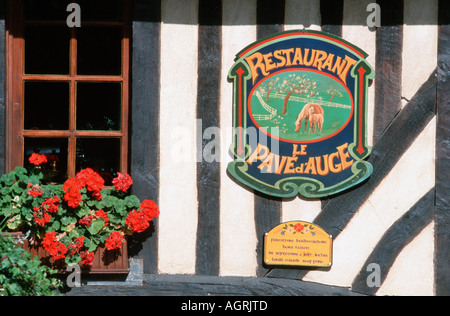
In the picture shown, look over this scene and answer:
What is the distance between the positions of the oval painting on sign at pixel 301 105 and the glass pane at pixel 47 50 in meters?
1.33

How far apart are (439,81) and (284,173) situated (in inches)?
47.2

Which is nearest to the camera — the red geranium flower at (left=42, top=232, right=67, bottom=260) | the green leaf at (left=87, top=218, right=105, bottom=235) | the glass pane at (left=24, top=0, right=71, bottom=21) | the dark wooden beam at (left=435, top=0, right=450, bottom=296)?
the red geranium flower at (left=42, top=232, right=67, bottom=260)

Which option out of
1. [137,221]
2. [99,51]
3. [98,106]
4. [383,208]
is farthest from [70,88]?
[383,208]

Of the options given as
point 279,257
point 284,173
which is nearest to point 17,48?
point 284,173

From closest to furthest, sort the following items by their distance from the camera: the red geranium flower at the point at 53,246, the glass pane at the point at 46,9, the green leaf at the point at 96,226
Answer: the red geranium flower at the point at 53,246
the green leaf at the point at 96,226
the glass pane at the point at 46,9

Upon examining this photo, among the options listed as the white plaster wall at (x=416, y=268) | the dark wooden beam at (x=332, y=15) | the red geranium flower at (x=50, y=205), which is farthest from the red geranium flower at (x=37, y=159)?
the white plaster wall at (x=416, y=268)

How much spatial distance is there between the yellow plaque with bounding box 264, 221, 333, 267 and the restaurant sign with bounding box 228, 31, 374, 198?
9.3 inches

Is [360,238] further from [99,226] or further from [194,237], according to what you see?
[99,226]

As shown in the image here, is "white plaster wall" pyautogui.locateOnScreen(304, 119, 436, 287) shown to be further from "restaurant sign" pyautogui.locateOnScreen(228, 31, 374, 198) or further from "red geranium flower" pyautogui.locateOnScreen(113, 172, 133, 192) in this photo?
"red geranium flower" pyautogui.locateOnScreen(113, 172, 133, 192)

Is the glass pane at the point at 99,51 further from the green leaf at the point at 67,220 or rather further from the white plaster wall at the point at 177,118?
the green leaf at the point at 67,220

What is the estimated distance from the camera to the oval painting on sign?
4102mm

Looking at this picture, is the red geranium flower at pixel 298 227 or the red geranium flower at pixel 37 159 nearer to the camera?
the red geranium flower at pixel 37 159

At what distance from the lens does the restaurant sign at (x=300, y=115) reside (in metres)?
4.09

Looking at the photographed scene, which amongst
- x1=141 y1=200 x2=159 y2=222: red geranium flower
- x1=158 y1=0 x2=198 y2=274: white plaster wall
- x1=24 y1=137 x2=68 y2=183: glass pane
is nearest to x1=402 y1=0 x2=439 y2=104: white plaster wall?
x1=158 y1=0 x2=198 y2=274: white plaster wall
